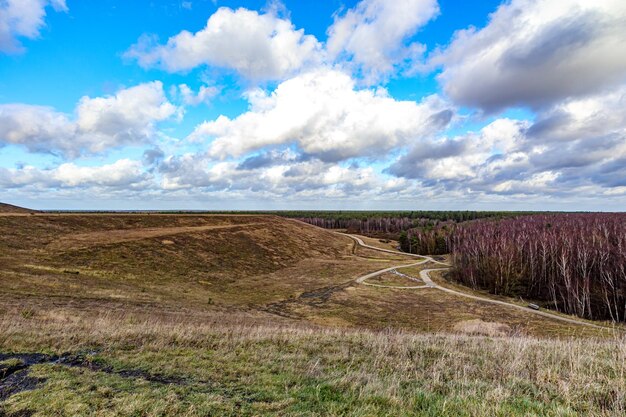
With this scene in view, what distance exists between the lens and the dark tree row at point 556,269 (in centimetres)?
6041

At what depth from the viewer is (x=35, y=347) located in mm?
11641

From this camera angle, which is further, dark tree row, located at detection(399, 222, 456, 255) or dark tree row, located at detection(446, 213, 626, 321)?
dark tree row, located at detection(399, 222, 456, 255)

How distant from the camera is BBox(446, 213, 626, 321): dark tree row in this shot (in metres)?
60.4

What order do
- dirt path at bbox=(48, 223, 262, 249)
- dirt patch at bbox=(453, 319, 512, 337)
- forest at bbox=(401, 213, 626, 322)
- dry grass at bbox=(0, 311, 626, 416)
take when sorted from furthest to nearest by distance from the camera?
1. forest at bbox=(401, 213, 626, 322)
2. dirt path at bbox=(48, 223, 262, 249)
3. dirt patch at bbox=(453, 319, 512, 337)
4. dry grass at bbox=(0, 311, 626, 416)

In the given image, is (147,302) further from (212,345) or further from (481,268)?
(481,268)

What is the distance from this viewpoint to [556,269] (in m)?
73.0

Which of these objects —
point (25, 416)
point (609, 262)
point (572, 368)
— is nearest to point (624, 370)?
point (572, 368)

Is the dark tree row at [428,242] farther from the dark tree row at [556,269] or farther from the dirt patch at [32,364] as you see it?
the dirt patch at [32,364]

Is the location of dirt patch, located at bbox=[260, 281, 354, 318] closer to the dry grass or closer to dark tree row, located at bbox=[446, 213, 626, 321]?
the dry grass

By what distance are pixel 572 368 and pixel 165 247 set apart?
230 feet

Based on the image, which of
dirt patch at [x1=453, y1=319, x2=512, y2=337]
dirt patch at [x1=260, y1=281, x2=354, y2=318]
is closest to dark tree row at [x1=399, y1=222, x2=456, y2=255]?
dirt patch at [x1=260, y1=281, x2=354, y2=318]

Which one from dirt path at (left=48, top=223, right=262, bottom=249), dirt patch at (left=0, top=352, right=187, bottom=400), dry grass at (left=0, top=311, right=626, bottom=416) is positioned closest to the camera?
dry grass at (left=0, top=311, right=626, bottom=416)

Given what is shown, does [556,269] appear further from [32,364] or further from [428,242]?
[32,364]

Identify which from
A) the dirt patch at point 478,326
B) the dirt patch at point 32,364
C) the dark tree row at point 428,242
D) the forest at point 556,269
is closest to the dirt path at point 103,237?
the dirt patch at point 32,364
